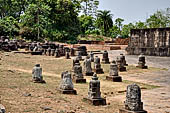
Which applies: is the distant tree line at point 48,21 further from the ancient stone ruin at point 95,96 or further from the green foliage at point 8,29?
the ancient stone ruin at point 95,96

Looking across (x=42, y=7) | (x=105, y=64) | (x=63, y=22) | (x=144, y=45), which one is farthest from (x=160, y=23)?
(x=105, y=64)

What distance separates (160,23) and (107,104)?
4765 centimetres

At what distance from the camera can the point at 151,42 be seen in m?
26.9

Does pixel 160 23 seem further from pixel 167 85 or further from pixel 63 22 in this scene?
pixel 167 85

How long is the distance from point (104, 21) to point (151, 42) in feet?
129

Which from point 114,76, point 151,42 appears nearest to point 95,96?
point 114,76

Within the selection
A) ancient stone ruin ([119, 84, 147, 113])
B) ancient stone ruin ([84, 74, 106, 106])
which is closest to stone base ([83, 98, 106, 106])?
ancient stone ruin ([84, 74, 106, 106])

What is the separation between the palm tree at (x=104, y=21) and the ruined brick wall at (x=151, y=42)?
1444 inches

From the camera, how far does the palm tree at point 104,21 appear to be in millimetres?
65312

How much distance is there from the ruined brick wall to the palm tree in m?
36.7

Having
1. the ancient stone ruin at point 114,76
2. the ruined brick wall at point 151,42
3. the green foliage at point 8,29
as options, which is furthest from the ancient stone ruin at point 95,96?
the green foliage at point 8,29

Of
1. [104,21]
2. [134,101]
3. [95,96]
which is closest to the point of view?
[134,101]

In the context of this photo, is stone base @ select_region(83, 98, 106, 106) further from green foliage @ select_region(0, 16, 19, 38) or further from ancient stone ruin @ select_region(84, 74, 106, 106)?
green foliage @ select_region(0, 16, 19, 38)

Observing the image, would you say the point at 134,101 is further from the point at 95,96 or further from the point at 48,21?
the point at 48,21
